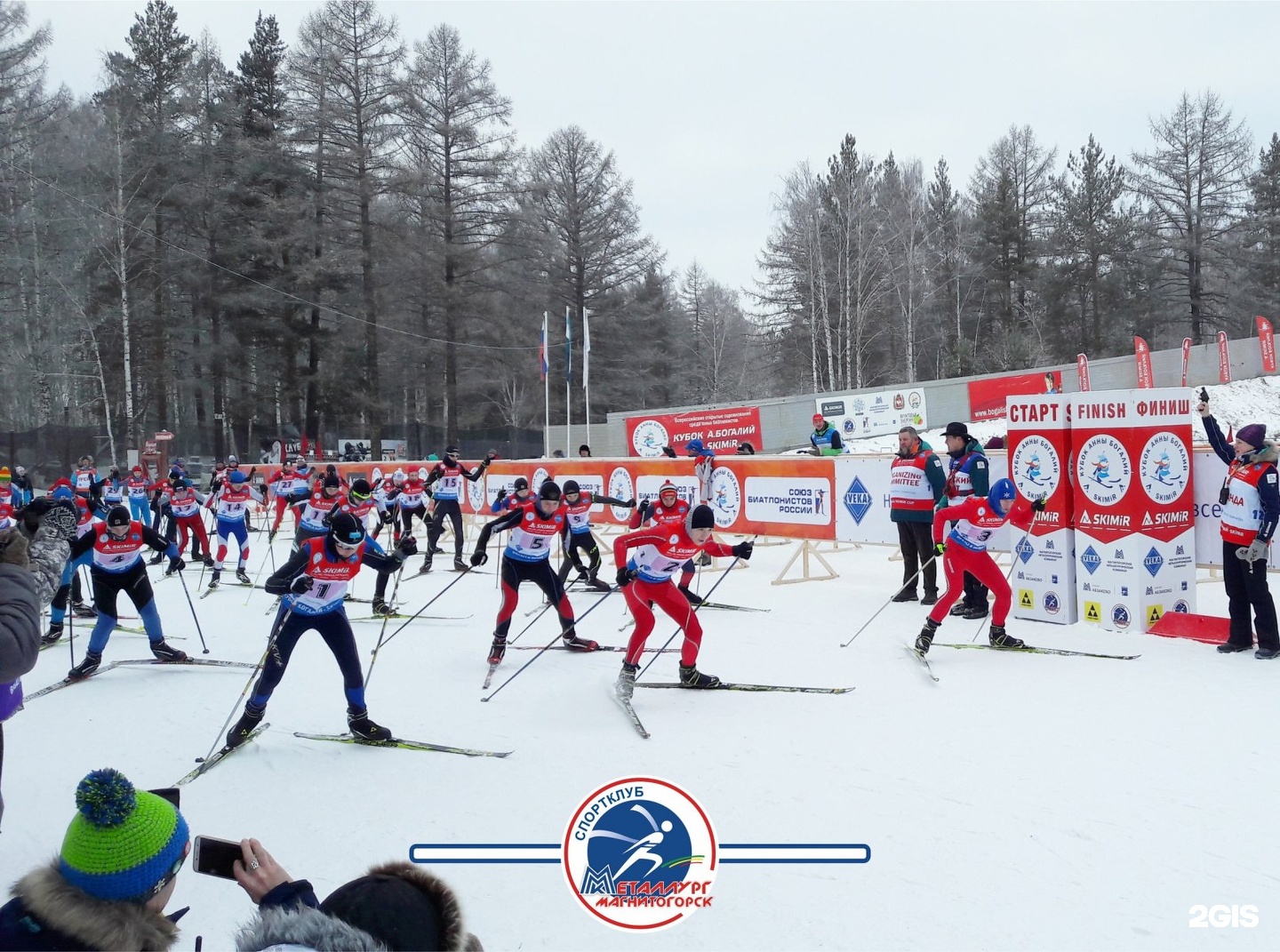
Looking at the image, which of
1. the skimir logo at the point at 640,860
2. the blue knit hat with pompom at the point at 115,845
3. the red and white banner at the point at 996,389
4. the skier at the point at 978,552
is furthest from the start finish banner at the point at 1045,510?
the red and white banner at the point at 996,389

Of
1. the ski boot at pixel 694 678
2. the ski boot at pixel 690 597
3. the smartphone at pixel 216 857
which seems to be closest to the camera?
the smartphone at pixel 216 857

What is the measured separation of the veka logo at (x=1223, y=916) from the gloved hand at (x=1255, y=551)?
15.2 feet

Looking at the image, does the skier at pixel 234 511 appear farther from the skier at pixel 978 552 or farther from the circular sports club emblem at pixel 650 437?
the circular sports club emblem at pixel 650 437

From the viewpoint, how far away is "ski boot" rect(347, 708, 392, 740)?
591cm

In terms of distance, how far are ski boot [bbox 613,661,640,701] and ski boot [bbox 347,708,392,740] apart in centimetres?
174

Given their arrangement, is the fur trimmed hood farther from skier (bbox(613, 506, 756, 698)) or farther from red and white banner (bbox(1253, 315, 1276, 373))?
red and white banner (bbox(1253, 315, 1276, 373))

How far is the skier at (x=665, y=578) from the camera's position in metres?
6.80

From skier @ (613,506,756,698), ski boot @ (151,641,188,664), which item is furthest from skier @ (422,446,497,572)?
skier @ (613,506,756,698)

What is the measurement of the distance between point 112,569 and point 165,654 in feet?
3.27

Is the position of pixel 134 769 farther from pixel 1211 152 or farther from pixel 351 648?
pixel 1211 152

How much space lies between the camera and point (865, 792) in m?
4.77

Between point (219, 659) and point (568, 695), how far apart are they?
4.15 m

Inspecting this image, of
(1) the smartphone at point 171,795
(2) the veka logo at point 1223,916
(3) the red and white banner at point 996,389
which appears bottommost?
(2) the veka logo at point 1223,916

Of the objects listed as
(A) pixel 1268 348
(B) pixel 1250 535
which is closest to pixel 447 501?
(B) pixel 1250 535
